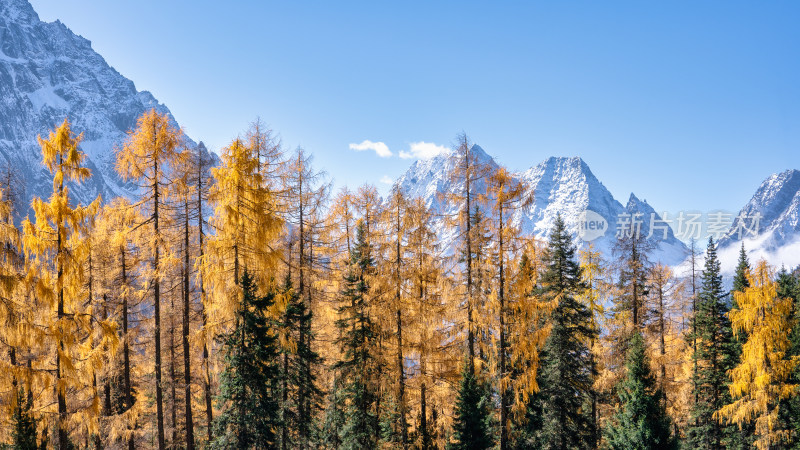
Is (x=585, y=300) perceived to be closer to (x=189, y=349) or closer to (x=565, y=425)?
(x=565, y=425)

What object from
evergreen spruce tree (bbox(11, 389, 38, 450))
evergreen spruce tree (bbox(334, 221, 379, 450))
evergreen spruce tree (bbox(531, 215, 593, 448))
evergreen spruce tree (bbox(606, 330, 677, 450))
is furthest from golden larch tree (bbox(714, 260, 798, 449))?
evergreen spruce tree (bbox(11, 389, 38, 450))

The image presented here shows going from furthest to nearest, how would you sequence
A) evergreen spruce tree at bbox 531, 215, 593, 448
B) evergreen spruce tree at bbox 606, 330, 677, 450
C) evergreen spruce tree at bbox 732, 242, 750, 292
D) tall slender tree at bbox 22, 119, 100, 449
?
evergreen spruce tree at bbox 732, 242, 750, 292
evergreen spruce tree at bbox 531, 215, 593, 448
evergreen spruce tree at bbox 606, 330, 677, 450
tall slender tree at bbox 22, 119, 100, 449

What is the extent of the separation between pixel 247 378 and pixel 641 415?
598 inches

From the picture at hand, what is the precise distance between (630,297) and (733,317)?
17.0 ft

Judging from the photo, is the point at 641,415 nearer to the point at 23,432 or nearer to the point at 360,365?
the point at 360,365

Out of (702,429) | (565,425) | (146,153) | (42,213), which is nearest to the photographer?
(42,213)

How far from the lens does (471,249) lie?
18.6 meters

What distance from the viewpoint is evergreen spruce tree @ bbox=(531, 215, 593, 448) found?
21594 millimetres

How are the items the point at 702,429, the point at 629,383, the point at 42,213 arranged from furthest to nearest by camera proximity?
1. the point at 702,429
2. the point at 629,383
3. the point at 42,213

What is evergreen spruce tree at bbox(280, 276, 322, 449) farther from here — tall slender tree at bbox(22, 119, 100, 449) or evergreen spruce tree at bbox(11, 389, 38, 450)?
evergreen spruce tree at bbox(11, 389, 38, 450)

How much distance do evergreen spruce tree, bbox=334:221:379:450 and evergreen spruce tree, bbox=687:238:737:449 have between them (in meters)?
21.9

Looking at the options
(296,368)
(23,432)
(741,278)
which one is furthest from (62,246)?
(741,278)

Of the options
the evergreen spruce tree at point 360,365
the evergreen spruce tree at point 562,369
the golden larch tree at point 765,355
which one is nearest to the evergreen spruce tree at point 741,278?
the golden larch tree at point 765,355

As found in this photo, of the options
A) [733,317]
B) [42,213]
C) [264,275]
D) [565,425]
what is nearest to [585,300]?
[733,317]
